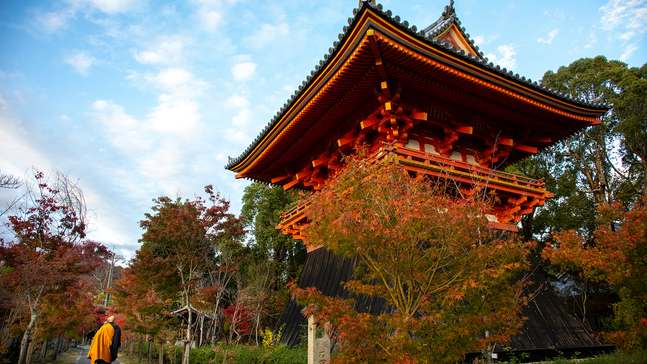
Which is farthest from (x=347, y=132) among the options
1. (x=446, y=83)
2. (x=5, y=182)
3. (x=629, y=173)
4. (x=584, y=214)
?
(x=629, y=173)

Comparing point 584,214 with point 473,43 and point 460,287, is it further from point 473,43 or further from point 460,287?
point 460,287

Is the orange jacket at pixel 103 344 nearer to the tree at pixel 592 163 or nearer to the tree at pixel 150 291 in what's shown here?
the tree at pixel 150 291

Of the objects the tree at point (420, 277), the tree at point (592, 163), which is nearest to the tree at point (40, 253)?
the tree at point (420, 277)

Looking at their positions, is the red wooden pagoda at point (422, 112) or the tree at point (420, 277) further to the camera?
the red wooden pagoda at point (422, 112)

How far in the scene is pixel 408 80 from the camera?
9.49m

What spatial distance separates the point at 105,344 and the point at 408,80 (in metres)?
8.99

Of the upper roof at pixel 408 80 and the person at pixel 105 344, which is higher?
the upper roof at pixel 408 80

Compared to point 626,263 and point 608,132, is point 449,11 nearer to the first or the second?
point 626,263

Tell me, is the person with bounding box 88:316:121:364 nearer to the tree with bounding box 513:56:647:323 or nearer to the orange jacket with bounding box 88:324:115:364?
the orange jacket with bounding box 88:324:115:364

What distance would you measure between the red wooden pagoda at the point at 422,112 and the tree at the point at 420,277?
283cm

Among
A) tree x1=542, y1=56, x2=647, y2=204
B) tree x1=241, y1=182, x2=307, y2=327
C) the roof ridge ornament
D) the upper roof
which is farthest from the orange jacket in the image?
tree x1=542, y1=56, x2=647, y2=204

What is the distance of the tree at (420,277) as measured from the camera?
4715 mm

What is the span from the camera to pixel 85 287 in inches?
587

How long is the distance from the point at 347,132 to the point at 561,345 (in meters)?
8.19
